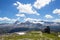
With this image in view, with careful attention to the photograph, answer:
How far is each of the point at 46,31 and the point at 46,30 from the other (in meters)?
1.33

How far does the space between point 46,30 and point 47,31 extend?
6.24ft

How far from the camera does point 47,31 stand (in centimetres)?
17962

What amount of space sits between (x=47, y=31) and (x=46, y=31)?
1271 mm

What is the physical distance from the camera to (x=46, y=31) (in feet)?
589

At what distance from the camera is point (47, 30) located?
178625mm

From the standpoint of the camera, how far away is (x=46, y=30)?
179125 millimetres

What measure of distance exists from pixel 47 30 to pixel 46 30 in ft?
4.22
